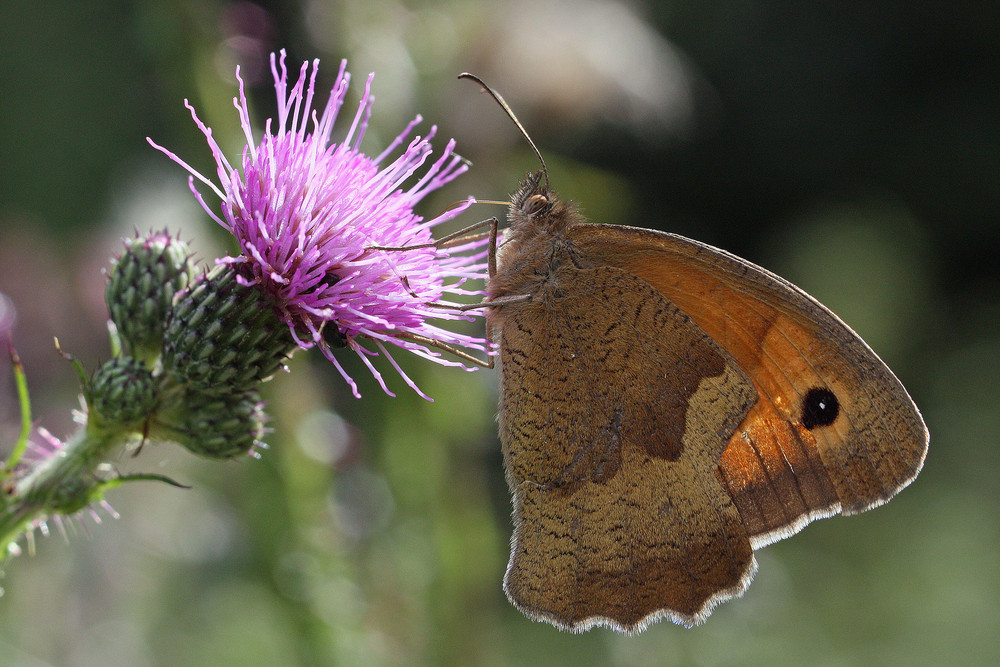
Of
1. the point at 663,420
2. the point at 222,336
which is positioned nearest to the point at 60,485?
the point at 222,336

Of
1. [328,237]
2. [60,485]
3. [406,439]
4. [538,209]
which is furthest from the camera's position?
[406,439]

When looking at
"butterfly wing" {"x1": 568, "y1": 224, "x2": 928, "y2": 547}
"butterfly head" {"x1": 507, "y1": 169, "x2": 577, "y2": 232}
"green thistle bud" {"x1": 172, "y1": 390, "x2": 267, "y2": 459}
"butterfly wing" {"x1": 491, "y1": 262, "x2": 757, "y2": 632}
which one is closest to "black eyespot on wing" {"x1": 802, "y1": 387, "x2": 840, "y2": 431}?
"butterfly wing" {"x1": 568, "y1": 224, "x2": 928, "y2": 547}

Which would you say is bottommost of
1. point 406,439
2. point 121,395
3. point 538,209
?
point 406,439

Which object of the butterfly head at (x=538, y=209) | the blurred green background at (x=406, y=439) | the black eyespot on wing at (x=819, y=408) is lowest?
the blurred green background at (x=406, y=439)

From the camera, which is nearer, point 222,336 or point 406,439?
point 222,336

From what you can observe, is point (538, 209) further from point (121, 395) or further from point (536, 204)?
point (121, 395)

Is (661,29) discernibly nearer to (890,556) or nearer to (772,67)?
(772,67)

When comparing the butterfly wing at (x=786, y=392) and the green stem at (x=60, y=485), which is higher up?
the green stem at (x=60, y=485)

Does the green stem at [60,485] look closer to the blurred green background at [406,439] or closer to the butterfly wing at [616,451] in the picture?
the blurred green background at [406,439]

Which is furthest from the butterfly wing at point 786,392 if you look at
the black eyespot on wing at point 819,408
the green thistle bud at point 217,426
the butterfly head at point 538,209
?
the green thistle bud at point 217,426
